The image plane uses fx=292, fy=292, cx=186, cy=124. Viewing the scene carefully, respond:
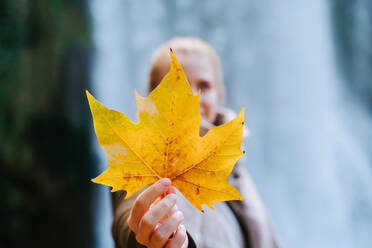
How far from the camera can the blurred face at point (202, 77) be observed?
19.7 inches

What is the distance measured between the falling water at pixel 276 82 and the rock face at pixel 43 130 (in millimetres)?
253

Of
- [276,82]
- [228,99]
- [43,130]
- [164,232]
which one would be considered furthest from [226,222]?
[276,82]

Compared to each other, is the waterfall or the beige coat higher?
the waterfall

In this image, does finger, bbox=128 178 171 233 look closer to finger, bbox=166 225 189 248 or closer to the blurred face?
finger, bbox=166 225 189 248

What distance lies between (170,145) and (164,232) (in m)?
0.07

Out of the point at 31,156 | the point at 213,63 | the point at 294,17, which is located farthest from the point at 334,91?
the point at 31,156

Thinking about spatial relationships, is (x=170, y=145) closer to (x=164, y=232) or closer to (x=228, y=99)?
(x=164, y=232)

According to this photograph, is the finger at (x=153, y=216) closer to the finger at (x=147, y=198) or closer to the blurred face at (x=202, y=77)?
the finger at (x=147, y=198)

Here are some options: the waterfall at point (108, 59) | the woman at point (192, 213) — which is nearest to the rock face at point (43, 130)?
the waterfall at point (108, 59)

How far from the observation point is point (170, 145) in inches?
9.5

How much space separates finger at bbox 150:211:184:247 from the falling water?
2.02 metres

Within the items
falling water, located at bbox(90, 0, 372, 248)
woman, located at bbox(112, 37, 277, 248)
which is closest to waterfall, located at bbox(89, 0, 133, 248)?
falling water, located at bbox(90, 0, 372, 248)

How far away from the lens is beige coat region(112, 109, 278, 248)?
1.04 feet

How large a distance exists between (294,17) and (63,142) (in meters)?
2.05
